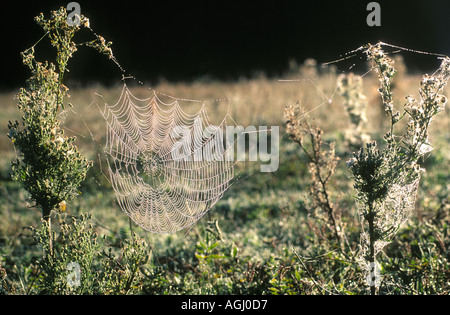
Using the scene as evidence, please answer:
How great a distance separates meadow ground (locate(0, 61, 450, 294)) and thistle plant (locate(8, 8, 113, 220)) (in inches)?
7.1

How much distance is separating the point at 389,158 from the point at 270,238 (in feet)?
6.87

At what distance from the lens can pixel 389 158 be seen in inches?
90.2

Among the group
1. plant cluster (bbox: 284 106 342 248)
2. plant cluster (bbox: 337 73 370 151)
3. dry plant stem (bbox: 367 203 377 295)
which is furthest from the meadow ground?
plant cluster (bbox: 337 73 370 151)

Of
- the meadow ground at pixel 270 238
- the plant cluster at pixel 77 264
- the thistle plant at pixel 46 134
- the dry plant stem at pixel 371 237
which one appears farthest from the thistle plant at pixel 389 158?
the thistle plant at pixel 46 134

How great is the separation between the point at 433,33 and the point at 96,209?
804 inches

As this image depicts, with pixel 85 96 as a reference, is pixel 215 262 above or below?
below

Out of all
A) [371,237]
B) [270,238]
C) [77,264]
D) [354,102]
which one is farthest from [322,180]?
[77,264]

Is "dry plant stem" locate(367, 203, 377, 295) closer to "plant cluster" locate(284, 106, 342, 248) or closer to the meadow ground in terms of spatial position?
the meadow ground

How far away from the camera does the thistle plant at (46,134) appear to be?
235 centimetres

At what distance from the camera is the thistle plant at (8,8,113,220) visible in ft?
7.70

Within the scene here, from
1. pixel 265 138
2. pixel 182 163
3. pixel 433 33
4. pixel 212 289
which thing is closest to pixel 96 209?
pixel 182 163
